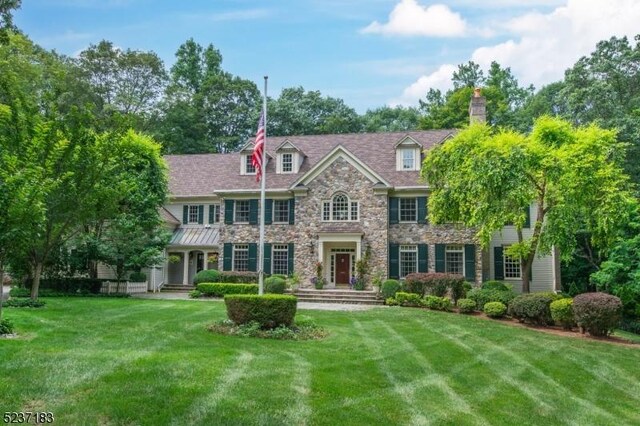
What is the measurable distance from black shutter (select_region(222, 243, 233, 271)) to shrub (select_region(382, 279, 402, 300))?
8.12 m

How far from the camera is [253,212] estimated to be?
26.0m

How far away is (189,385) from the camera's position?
291 inches

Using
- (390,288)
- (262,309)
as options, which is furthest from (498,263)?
(262,309)

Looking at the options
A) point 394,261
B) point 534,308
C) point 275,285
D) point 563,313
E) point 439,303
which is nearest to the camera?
point 563,313

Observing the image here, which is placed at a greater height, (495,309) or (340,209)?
(340,209)

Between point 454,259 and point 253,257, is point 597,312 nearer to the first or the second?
point 454,259

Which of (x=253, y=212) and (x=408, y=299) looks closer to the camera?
(x=408, y=299)

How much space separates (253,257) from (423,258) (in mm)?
8152

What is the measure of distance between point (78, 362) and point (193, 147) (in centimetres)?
3766

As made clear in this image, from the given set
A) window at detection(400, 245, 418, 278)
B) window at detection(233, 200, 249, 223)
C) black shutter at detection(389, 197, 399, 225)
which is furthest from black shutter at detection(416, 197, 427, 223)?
window at detection(233, 200, 249, 223)

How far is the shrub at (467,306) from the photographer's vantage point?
61.5 ft

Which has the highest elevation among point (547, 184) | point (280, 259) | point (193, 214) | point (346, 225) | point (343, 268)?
point (547, 184)

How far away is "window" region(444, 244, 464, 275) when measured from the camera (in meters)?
23.7

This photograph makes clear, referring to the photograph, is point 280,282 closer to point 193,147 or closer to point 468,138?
point 468,138
